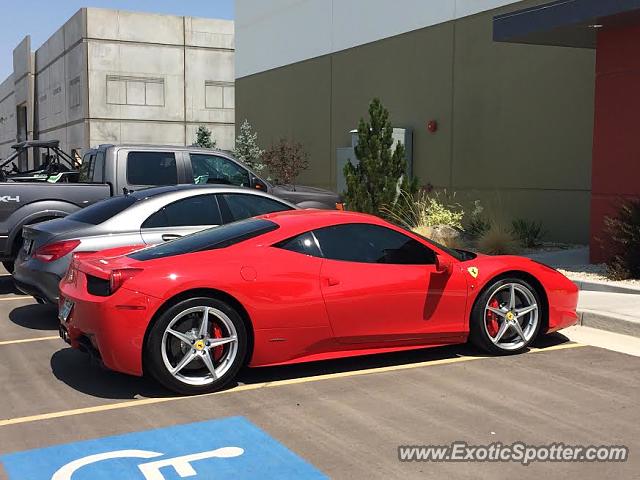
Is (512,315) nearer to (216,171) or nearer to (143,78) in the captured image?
(216,171)

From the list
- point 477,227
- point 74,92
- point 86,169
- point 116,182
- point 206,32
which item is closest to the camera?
point 116,182

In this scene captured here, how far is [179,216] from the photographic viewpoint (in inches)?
315

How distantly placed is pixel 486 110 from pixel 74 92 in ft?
107

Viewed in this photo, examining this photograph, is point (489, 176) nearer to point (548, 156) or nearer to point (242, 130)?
point (548, 156)

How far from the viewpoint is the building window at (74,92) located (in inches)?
1656

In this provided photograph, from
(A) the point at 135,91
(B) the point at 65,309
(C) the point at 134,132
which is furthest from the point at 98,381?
(A) the point at 135,91

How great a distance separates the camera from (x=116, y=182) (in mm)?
10656

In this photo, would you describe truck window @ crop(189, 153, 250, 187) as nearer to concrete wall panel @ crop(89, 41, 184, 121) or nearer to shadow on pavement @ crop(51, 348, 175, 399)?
shadow on pavement @ crop(51, 348, 175, 399)

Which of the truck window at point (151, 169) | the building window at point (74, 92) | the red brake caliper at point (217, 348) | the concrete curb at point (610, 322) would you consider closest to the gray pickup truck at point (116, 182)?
the truck window at point (151, 169)

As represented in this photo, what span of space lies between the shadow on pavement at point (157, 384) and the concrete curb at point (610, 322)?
0.95 m

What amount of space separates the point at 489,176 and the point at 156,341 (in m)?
12.5

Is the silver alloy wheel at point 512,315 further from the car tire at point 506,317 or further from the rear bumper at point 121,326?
the rear bumper at point 121,326

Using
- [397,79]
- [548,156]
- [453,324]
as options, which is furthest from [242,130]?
[453,324]

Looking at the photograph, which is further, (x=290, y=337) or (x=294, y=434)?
(x=290, y=337)
